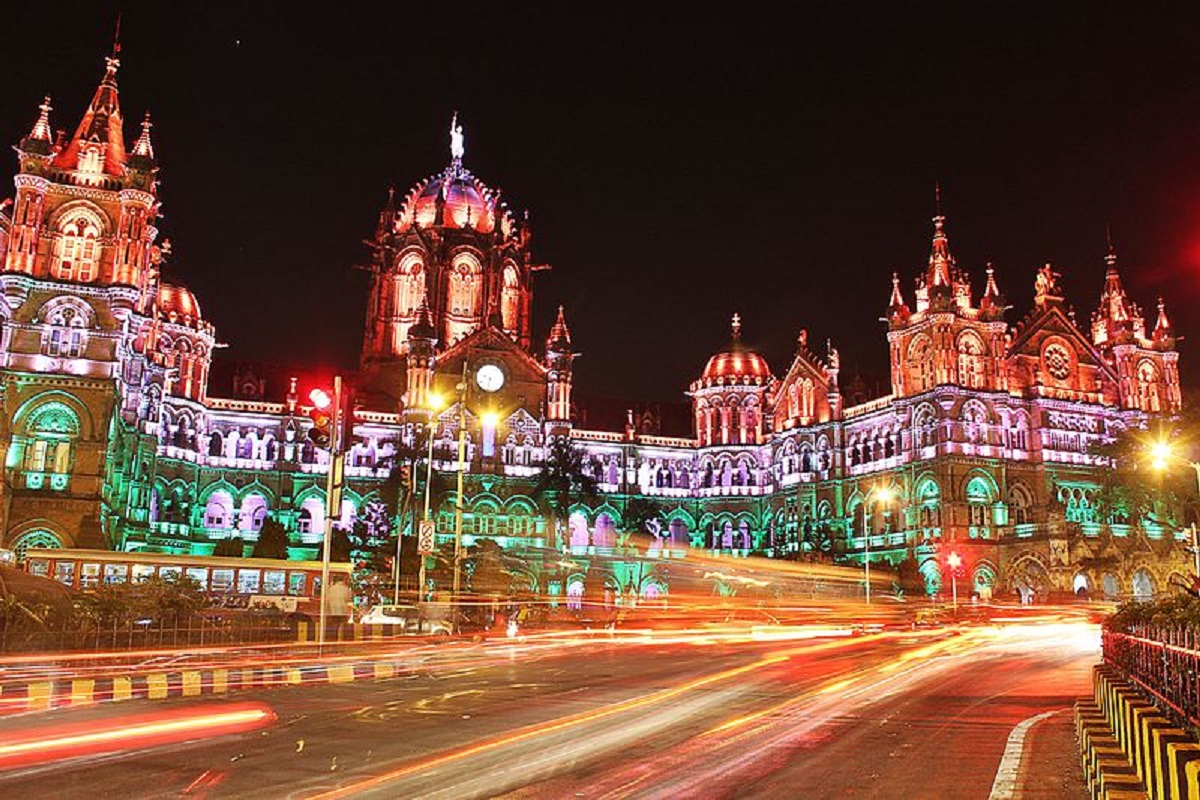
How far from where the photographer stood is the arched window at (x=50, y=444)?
194 feet

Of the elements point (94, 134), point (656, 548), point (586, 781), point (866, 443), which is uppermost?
point (94, 134)

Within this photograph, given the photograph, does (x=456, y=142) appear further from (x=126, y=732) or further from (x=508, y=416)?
(x=126, y=732)

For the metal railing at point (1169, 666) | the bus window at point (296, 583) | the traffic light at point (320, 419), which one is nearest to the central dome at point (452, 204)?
the bus window at point (296, 583)

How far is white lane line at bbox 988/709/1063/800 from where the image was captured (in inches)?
436

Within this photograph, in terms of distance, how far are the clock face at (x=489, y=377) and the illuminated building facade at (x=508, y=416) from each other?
7.8 inches

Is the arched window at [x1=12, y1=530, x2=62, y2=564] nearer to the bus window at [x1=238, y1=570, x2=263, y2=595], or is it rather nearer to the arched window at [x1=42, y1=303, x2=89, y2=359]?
the arched window at [x1=42, y1=303, x2=89, y2=359]

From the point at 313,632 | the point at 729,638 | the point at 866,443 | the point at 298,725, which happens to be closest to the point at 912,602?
the point at 866,443

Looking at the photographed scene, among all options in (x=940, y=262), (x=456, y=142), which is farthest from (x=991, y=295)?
(x=456, y=142)

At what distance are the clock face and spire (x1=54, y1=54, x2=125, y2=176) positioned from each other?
31206 mm

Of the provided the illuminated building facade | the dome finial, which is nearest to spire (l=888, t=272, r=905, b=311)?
the illuminated building facade

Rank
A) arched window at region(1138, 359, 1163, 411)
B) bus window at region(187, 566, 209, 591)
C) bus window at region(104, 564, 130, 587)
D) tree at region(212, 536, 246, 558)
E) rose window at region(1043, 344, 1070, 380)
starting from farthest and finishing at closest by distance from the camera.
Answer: arched window at region(1138, 359, 1163, 411) < rose window at region(1043, 344, 1070, 380) < tree at region(212, 536, 246, 558) < bus window at region(187, 566, 209, 591) < bus window at region(104, 564, 130, 587)

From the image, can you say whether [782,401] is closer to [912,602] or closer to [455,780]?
[912,602]

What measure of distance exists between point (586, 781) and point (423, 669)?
14905mm

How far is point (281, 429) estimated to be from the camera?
82688mm
